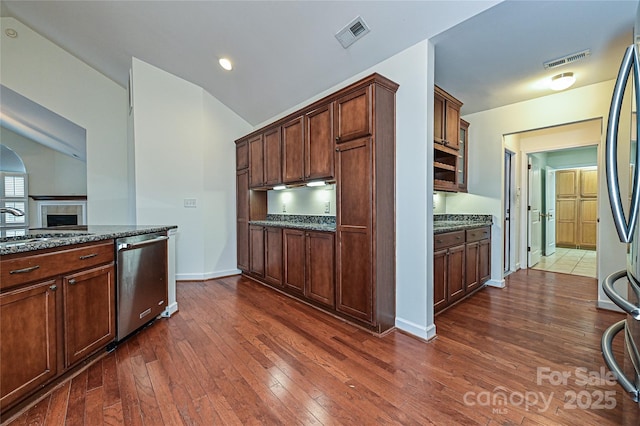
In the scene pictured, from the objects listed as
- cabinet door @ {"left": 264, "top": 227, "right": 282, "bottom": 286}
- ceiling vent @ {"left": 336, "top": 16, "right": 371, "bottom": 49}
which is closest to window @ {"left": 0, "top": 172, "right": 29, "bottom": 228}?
cabinet door @ {"left": 264, "top": 227, "right": 282, "bottom": 286}

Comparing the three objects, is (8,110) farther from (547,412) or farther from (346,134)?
(547,412)

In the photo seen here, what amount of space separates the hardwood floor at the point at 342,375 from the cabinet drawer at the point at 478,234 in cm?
87

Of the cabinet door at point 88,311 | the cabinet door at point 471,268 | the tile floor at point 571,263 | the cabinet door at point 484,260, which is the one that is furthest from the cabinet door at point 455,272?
the cabinet door at point 88,311

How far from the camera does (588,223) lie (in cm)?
709

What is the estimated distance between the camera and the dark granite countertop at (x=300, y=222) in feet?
10.3

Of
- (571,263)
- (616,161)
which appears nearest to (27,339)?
(616,161)

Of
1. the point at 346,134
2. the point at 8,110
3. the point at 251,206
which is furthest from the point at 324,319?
the point at 8,110

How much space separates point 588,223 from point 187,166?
31.0ft

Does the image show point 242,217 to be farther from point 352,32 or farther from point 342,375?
point 342,375

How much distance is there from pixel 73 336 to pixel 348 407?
1.85m

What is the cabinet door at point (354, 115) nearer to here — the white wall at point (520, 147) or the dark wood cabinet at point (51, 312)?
the dark wood cabinet at point (51, 312)

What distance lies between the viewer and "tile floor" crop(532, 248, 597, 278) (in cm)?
471

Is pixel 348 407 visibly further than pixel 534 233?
No

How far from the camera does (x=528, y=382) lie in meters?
1.78
